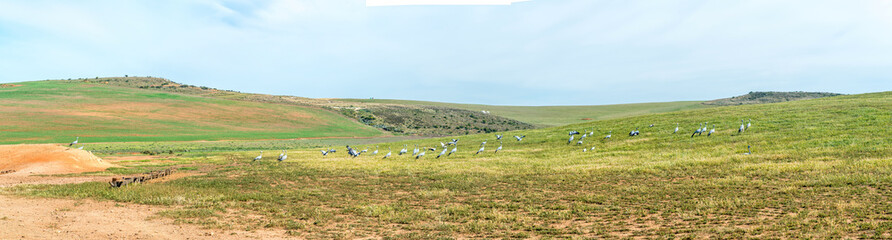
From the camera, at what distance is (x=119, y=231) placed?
14.6 m

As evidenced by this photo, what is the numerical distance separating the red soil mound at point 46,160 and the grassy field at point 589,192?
7.33 m

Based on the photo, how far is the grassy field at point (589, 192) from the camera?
47.4 ft

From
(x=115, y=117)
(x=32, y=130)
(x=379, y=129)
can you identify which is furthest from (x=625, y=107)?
(x=32, y=130)

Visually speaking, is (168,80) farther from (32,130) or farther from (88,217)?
(88,217)

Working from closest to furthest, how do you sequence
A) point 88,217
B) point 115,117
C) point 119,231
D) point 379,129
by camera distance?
point 119,231 → point 88,217 → point 115,117 → point 379,129

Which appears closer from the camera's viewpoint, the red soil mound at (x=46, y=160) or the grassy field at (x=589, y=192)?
the grassy field at (x=589, y=192)

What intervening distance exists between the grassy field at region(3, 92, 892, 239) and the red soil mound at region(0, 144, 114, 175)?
7.33 m

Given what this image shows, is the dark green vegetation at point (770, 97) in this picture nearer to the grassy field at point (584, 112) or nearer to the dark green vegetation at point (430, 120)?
the grassy field at point (584, 112)

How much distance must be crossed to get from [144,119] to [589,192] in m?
94.5

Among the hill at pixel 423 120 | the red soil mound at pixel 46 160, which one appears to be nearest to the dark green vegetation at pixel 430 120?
the hill at pixel 423 120

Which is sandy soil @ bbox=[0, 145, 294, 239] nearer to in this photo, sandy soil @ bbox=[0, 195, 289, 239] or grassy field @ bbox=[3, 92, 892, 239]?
sandy soil @ bbox=[0, 195, 289, 239]

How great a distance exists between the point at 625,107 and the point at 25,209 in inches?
6952

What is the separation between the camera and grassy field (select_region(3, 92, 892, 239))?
14.5 meters

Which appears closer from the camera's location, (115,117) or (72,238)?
(72,238)
